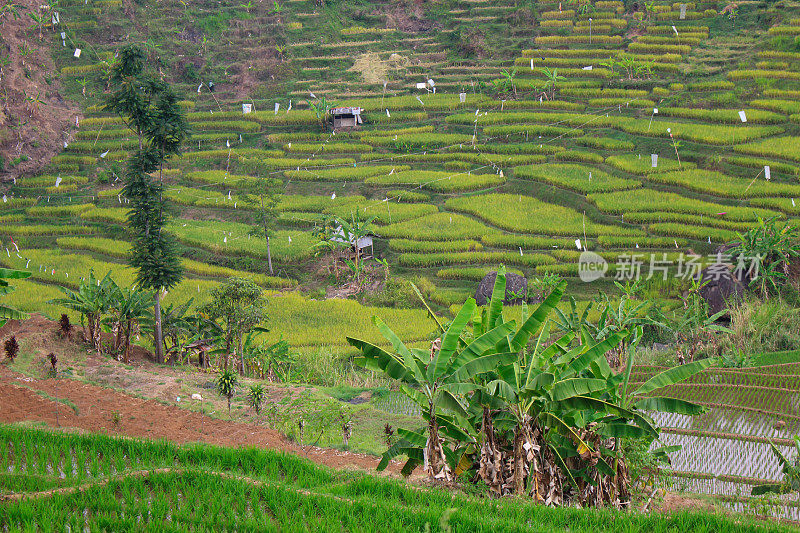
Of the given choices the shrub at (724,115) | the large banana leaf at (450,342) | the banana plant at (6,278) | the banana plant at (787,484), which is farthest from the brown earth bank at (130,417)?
the shrub at (724,115)

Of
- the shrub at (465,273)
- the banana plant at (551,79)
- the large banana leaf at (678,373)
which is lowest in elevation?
the large banana leaf at (678,373)

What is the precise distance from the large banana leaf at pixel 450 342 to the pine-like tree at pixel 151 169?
5612 mm

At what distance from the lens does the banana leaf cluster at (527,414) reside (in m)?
4.70

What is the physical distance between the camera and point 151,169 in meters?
9.52

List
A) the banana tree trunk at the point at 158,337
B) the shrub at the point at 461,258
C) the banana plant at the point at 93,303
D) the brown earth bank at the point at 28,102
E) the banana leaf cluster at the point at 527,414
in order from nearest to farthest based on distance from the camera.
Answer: the banana leaf cluster at the point at 527,414 → the banana plant at the point at 93,303 → the banana tree trunk at the point at 158,337 → the shrub at the point at 461,258 → the brown earth bank at the point at 28,102

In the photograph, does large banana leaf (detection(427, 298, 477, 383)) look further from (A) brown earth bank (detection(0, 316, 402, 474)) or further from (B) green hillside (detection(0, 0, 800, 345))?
(B) green hillside (detection(0, 0, 800, 345))

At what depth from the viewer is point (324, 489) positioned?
15.4 feet

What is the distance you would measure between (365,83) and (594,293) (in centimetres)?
1222

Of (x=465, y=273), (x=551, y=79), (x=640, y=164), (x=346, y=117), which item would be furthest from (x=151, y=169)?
(x=551, y=79)

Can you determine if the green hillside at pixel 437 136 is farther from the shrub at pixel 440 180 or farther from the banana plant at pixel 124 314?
the banana plant at pixel 124 314

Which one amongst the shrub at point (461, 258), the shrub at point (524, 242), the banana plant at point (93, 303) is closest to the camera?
the banana plant at point (93, 303)

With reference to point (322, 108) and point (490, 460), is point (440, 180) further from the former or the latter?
point (490, 460)

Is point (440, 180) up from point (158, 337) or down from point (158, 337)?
up

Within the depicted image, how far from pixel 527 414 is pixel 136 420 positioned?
156 inches
